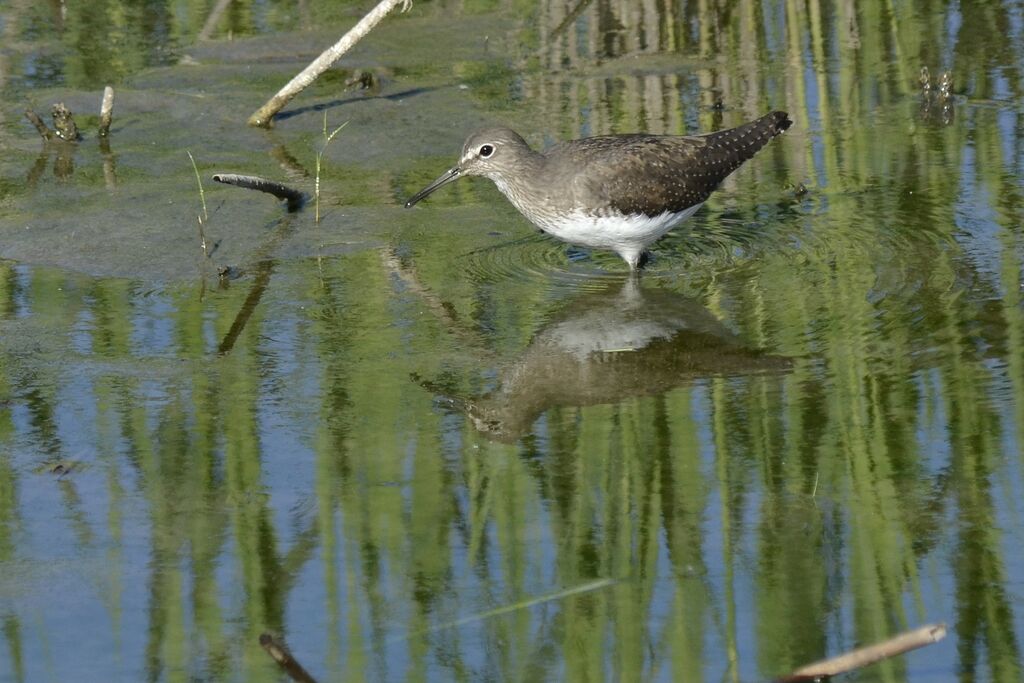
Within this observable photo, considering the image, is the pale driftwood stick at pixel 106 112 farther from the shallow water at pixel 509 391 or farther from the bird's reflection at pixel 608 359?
the bird's reflection at pixel 608 359

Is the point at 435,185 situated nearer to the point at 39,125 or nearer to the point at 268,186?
the point at 268,186

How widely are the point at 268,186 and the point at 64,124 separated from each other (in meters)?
2.47

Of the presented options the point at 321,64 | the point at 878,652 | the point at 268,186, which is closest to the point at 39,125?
the point at 321,64

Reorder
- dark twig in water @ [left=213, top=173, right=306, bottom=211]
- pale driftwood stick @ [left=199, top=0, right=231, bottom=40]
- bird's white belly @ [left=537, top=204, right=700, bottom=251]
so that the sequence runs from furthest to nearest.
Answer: pale driftwood stick @ [left=199, top=0, right=231, bottom=40] → dark twig in water @ [left=213, top=173, right=306, bottom=211] → bird's white belly @ [left=537, top=204, right=700, bottom=251]

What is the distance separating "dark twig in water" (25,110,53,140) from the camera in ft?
33.2

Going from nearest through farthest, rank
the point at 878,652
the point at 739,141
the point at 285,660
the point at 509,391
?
the point at 878,652
the point at 285,660
the point at 509,391
the point at 739,141

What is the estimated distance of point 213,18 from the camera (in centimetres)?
1322

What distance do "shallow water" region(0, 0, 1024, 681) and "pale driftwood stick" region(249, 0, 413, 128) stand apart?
0.22 meters

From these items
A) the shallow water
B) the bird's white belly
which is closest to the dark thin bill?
the shallow water

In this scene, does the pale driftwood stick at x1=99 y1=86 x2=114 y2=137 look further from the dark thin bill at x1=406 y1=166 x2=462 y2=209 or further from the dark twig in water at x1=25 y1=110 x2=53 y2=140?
the dark thin bill at x1=406 y1=166 x2=462 y2=209

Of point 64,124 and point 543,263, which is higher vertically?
point 64,124

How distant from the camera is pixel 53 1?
13.8m

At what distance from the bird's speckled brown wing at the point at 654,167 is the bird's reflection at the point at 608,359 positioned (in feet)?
1.81

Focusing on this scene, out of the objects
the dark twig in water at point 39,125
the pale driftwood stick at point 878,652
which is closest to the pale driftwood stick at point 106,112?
the dark twig in water at point 39,125
